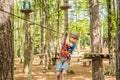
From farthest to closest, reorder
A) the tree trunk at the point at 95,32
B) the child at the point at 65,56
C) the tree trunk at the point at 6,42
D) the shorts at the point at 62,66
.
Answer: the tree trunk at the point at 95,32 < the shorts at the point at 62,66 < the child at the point at 65,56 < the tree trunk at the point at 6,42

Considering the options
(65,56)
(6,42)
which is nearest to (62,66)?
(65,56)

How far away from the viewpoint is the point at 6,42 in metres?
4.08

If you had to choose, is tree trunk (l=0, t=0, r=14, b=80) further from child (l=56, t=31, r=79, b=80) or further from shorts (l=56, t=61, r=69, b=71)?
shorts (l=56, t=61, r=69, b=71)

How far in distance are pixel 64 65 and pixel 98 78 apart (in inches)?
105

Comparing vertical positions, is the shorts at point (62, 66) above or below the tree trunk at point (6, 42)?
below

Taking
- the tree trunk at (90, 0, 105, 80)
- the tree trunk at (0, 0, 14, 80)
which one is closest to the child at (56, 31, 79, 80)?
the tree trunk at (0, 0, 14, 80)

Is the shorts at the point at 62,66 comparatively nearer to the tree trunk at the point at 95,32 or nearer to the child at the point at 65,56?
the child at the point at 65,56

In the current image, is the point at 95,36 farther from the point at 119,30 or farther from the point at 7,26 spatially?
the point at 119,30

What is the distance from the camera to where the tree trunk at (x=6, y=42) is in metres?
4.05

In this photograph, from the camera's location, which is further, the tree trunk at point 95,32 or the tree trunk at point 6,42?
the tree trunk at point 95,32

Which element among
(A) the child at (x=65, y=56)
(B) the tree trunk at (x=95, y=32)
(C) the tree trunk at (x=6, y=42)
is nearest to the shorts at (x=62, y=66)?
(A) the child at (x=65, y=56)

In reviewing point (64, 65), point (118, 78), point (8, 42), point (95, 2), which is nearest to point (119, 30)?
point (118, 78)

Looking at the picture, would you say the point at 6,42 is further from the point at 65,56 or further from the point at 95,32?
the point at 95,32

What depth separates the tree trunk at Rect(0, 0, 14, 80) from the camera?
4.05m
